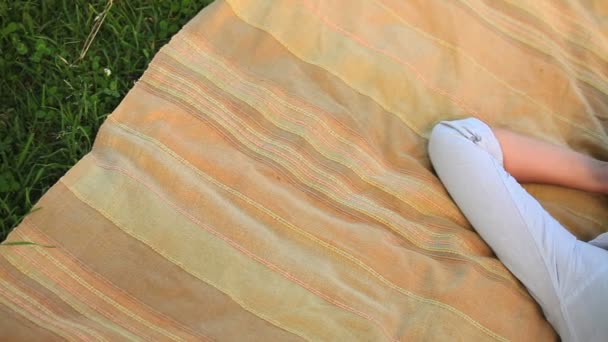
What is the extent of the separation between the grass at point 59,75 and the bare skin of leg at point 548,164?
3.01 ft

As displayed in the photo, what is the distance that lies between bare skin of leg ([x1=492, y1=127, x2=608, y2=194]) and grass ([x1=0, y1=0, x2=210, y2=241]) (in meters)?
0.92

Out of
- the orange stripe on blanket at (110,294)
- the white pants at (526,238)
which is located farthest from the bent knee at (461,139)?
the orange stripe on blanket at (110,294)

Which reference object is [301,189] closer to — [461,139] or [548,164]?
[461,139]

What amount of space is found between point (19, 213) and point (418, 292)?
2.72ft

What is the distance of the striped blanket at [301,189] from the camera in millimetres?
1240

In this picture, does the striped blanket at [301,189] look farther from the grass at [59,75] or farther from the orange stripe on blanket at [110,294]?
the grass at [59,75]

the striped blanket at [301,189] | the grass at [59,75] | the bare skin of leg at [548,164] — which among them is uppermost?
the bare skin of leg at [548,164]

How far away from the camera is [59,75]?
1703 millimetres

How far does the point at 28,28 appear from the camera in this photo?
5.75ft

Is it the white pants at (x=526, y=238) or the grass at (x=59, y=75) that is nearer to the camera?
the white pants at (x=526, y=238)

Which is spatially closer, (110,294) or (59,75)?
(110,294)

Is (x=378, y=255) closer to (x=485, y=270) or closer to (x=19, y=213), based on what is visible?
(x=485, y=270)

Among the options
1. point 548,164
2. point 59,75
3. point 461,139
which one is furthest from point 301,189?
point 59,75

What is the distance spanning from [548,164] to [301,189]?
1.87 feet
